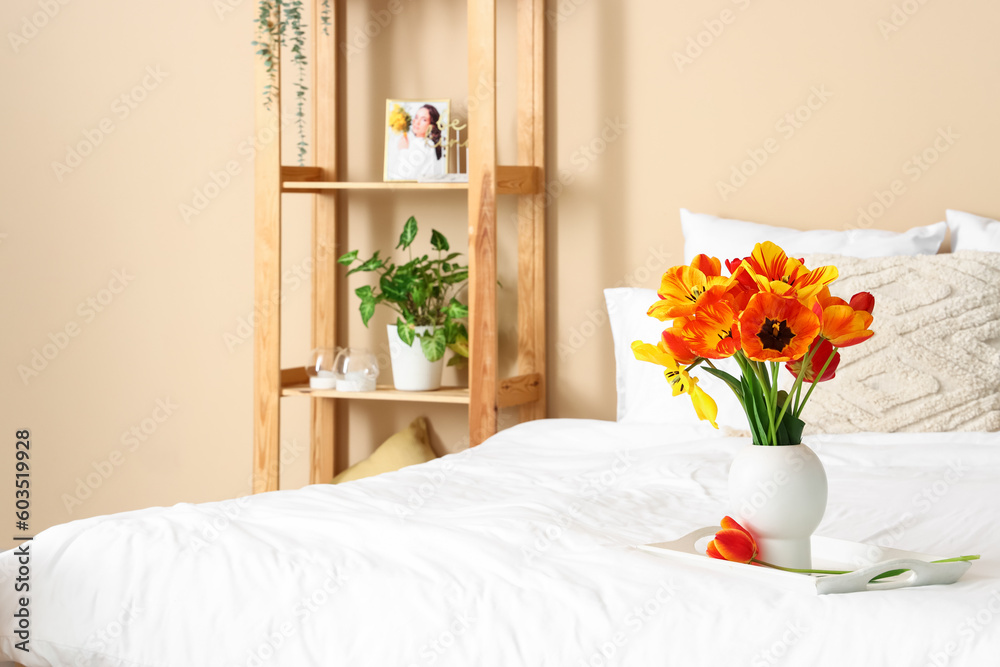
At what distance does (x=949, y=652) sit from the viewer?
831mm

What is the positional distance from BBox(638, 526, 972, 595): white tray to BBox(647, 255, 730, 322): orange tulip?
0.27 meters

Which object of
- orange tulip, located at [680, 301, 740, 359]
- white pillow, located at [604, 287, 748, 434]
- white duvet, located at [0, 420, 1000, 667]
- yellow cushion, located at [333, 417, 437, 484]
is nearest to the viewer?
white duvet, located at [0, 420, 1000, 667]

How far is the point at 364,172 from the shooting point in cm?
288

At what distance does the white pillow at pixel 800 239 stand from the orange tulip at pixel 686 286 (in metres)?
1.21

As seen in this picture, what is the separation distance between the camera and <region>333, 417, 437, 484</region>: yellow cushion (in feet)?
8.96

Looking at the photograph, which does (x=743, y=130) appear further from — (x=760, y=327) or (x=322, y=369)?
(x=760, y=327)

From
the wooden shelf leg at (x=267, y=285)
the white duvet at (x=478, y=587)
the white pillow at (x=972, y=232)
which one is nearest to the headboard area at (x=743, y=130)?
the white pillow at (x=972, y=232)

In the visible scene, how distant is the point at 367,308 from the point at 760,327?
1.75 m

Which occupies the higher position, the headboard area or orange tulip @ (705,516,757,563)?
the headboard area

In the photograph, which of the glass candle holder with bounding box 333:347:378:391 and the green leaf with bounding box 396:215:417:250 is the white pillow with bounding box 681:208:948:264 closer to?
the green leaf with bounding box 396:215:417:250

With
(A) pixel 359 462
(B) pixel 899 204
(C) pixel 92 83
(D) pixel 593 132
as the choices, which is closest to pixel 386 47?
(D) pixel 593 132

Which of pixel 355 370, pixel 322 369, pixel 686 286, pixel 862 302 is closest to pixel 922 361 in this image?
pixel 862 302

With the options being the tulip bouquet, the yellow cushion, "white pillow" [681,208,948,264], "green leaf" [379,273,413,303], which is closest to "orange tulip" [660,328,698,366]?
the tulip bouquet

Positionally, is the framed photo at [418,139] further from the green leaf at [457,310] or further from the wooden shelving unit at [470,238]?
the green leaf at [457,310]
